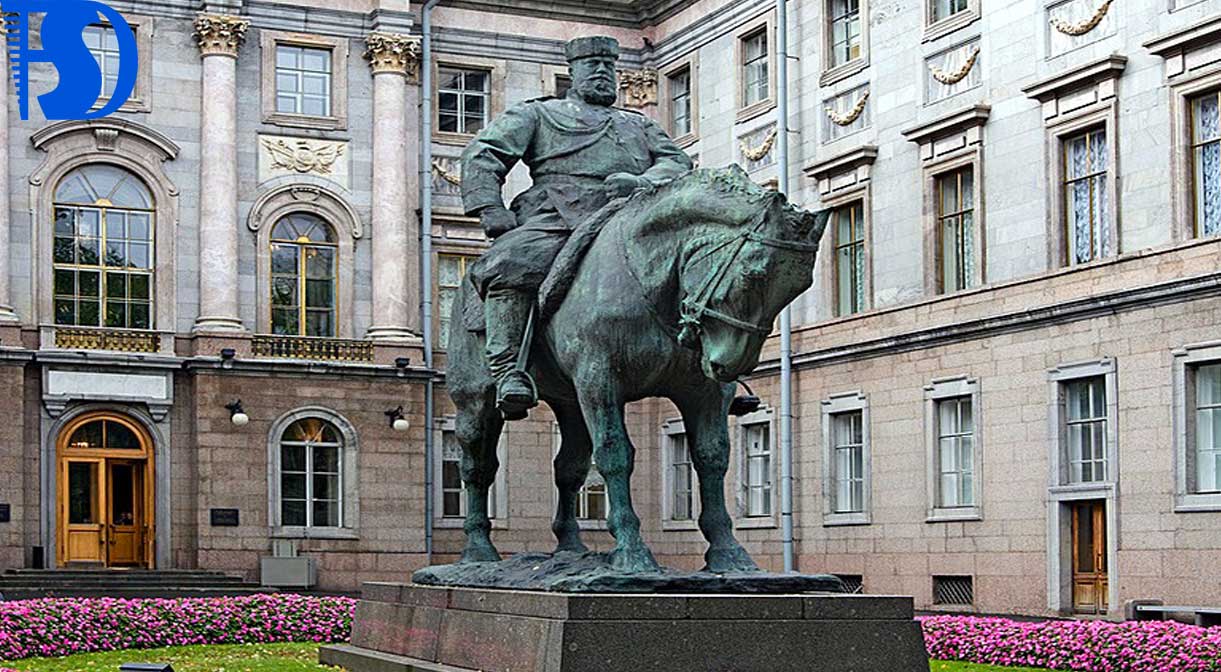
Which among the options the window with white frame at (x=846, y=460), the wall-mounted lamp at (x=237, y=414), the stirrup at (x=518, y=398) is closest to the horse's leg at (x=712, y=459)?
the stirrup at (x=518, y=398)

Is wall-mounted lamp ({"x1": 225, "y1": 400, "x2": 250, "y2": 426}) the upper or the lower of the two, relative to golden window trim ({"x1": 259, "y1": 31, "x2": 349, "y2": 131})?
lower

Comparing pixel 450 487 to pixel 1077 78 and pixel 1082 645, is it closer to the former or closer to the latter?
pixel 1077 78

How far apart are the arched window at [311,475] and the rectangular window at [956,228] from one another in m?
12.6

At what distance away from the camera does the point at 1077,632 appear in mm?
17516

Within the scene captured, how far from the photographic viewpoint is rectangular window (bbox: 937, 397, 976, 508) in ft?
103

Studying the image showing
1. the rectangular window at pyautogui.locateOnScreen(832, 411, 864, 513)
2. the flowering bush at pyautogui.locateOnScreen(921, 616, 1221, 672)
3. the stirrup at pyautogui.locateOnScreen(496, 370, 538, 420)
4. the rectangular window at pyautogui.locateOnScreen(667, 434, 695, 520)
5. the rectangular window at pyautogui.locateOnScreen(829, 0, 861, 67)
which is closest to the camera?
the stirrup at pyautogui.locateOnScreen(496, 370, 538, 420)

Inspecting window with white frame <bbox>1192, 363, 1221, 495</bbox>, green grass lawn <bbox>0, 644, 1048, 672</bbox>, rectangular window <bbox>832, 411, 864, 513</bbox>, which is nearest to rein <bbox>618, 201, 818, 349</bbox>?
green grass lawn <bbox>0, 644, 1048, 672</bbox>

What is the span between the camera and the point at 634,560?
11141mm

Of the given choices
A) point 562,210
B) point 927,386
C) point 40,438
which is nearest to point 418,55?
point 40,438

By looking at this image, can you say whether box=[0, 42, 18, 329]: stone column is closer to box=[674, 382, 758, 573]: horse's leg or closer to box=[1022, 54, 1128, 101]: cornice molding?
box=[1022, 54, 1128, 101]: cornice molding

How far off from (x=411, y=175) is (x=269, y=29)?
12.7ft

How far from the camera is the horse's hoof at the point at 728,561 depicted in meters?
11.7

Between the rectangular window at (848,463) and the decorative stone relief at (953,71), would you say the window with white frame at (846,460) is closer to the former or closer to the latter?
the rectangular window at (848,463)

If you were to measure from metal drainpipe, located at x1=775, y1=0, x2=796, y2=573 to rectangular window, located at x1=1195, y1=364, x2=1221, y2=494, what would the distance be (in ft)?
32.7
